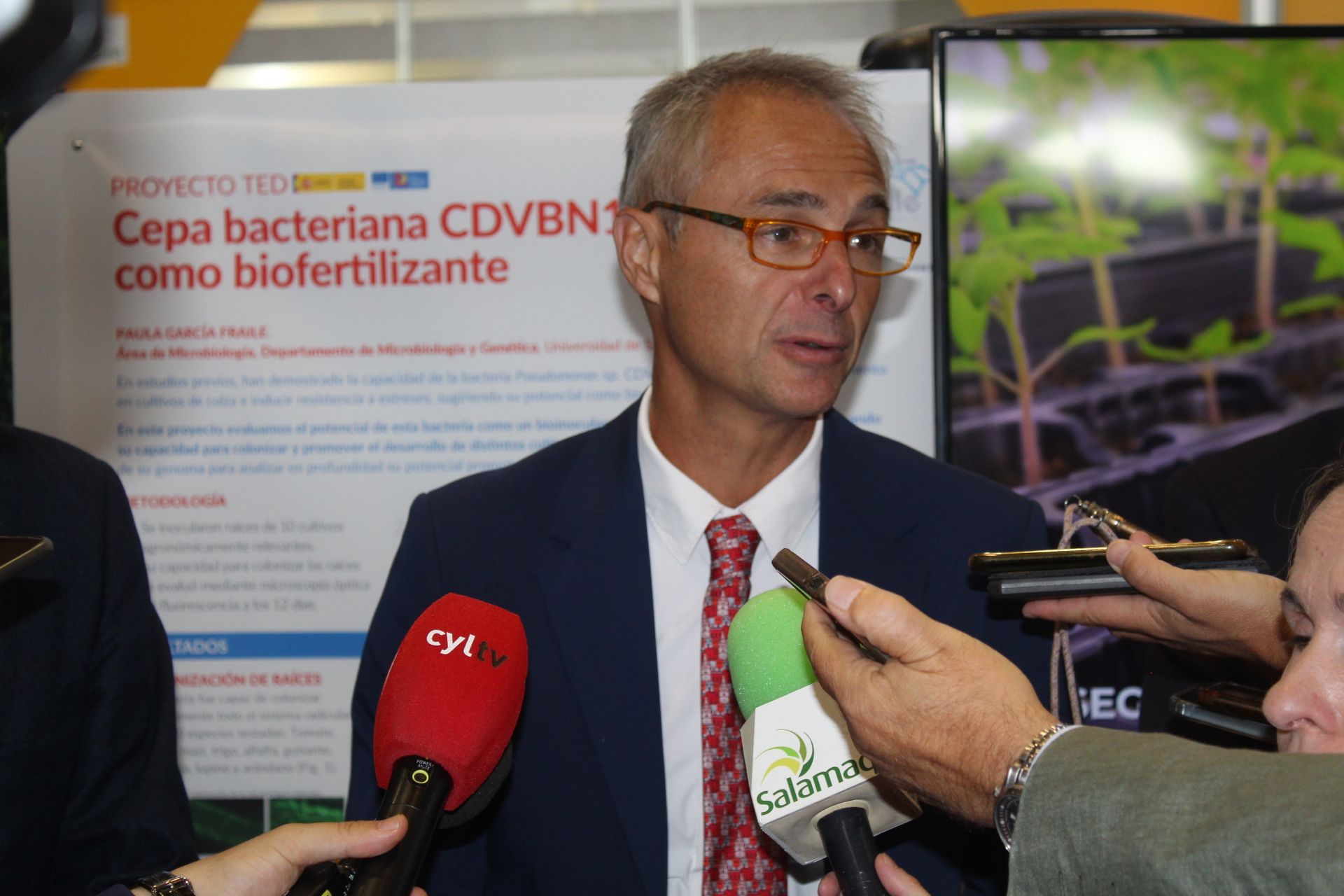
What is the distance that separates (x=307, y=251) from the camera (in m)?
2.74

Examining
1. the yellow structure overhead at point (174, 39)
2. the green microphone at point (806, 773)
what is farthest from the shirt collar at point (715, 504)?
the yellow structure overhead at point (174, 39)

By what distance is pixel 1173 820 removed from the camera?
40.3 inches

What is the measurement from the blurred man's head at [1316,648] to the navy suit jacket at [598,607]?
0.74m

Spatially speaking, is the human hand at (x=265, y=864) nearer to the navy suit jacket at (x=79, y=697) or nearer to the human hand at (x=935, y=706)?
the navy suit jacket at (x=79, y=697)

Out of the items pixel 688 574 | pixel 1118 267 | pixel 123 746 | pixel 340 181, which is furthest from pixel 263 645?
pixel 1118 267

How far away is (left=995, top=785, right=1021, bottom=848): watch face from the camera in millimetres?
1184

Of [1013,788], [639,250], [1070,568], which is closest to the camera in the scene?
[1013,788]

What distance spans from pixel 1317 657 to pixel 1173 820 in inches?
12.7

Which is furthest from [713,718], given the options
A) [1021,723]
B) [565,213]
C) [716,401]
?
[565,213]

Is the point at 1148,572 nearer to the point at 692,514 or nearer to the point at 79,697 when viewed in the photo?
the point at 692,514

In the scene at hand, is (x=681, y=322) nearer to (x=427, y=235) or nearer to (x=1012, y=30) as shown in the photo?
(x=427, y=235)

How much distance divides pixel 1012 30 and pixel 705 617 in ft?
5.03

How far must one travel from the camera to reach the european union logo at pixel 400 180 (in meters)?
2.73

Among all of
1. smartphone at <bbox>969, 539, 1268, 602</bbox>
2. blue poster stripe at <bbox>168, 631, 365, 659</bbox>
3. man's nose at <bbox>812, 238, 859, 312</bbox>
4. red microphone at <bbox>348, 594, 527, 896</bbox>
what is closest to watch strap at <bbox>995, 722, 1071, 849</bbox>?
smartphone at <bbox>969, 539, 1268, 602</bbox>
